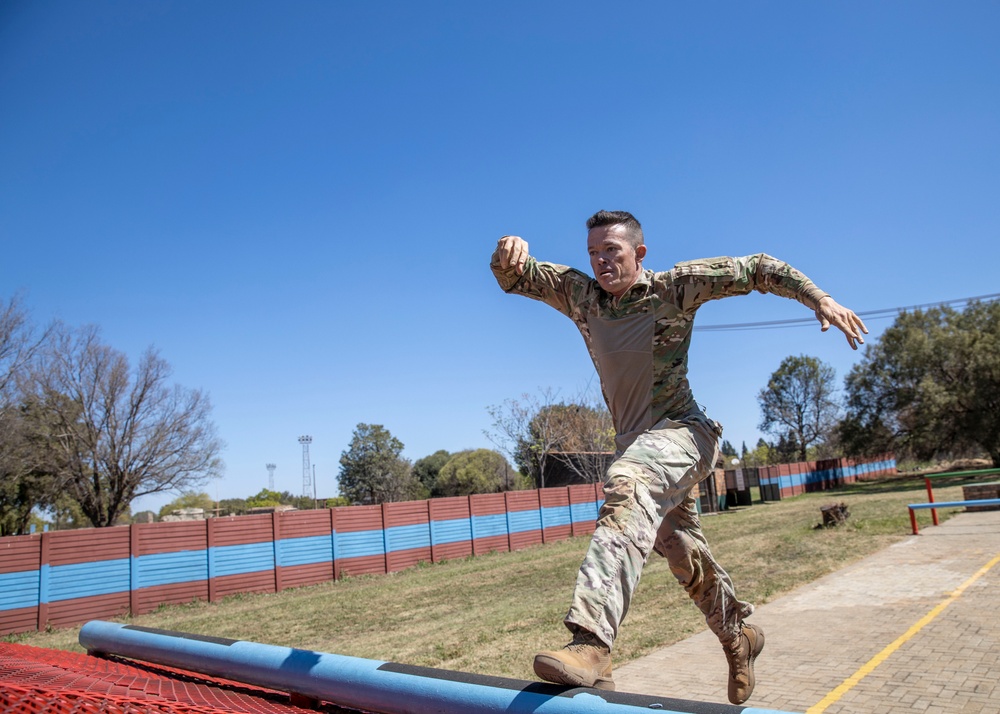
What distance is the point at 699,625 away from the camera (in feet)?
25.5

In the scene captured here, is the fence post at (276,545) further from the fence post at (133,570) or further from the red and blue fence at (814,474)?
the red and blue fence at (814,474)

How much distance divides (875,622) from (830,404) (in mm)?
81785

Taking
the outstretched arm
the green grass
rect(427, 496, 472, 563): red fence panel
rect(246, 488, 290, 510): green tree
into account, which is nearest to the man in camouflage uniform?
the outstretched arm

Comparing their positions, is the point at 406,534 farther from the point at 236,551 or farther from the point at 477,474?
the point at 477,474

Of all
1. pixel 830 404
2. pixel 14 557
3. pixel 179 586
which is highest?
pixel 830 404

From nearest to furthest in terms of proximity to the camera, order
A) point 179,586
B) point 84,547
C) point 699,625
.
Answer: point 699,625, point 84,547, point 179,586

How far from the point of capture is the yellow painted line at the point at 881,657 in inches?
180

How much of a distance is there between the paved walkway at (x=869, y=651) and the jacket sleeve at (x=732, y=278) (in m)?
3.09

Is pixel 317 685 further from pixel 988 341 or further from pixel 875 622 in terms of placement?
pixel 988 341

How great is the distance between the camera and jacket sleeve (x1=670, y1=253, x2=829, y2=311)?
9.86 feet

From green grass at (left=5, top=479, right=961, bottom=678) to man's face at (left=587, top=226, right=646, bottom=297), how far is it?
4.42 meters

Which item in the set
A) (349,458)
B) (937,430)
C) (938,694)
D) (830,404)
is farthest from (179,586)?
(830,404)

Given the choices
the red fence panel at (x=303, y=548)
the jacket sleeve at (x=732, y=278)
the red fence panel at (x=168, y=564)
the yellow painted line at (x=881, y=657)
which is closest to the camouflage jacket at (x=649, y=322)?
the jacket sleeve at (x=732, y=278)

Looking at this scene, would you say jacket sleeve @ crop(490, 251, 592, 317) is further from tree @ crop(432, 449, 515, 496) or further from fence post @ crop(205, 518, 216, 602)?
tree @ crop(432, 449, 515, 496)
